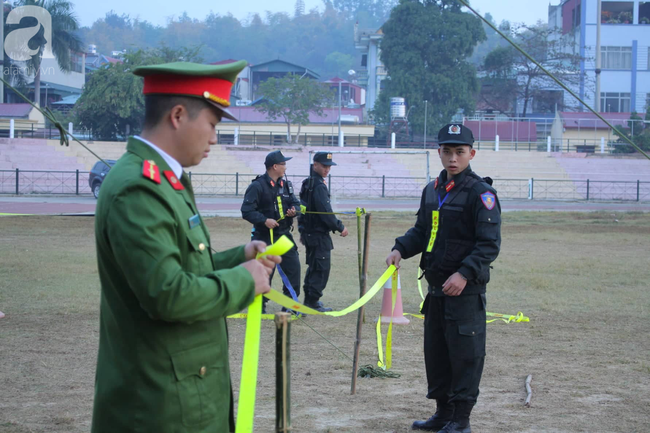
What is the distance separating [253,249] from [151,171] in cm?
59

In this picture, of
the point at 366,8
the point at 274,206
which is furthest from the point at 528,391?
the point at 366,8

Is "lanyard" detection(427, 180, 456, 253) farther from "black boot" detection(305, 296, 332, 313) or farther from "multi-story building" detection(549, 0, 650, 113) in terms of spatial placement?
"multi-story building" detection(549, 0, 650, 113)

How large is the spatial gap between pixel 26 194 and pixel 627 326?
26617mm

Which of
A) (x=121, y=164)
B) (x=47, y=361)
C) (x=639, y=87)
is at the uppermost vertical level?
(x=639, y=87)

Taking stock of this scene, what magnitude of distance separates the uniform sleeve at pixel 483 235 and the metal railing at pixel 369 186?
27.2 meters

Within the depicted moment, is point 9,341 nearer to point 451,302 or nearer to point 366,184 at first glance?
point 451,302

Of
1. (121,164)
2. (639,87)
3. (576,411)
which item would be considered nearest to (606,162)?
(639,87)

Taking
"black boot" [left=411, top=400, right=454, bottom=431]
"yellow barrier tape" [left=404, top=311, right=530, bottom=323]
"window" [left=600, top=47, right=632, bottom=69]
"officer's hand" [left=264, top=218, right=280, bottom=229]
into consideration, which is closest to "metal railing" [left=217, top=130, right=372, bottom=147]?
"window" [left=600, top=47, right=632, bottom=69]

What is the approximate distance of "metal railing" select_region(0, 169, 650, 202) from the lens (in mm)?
31609

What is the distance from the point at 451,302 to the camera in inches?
182

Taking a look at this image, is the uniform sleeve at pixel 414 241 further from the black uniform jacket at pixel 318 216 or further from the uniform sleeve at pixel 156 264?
the black uniform jacket at pixel 318 216

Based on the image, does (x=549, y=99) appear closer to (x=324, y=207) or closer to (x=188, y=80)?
(x=324, y=207)

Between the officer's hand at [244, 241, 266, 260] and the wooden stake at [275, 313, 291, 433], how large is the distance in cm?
26

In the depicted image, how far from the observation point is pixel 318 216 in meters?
8.89
